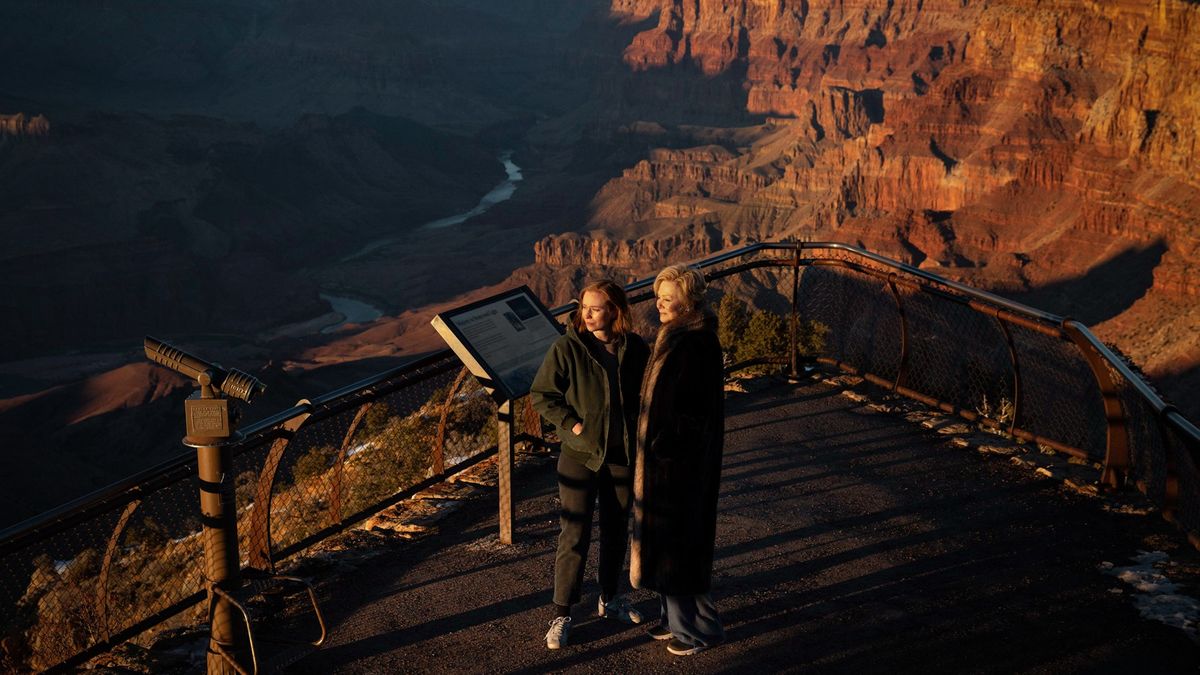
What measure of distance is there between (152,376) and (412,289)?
174ft

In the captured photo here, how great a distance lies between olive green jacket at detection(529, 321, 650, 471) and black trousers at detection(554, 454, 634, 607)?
0.18 meters

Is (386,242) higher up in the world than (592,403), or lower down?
lower down

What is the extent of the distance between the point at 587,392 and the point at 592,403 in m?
0.07

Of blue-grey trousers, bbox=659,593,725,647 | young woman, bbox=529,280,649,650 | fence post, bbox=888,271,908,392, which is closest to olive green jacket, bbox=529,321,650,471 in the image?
young woman, bbox=529,280,649,650

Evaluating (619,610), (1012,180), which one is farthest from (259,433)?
(1012,180)

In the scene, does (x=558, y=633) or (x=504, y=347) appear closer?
(x=558, y=633)

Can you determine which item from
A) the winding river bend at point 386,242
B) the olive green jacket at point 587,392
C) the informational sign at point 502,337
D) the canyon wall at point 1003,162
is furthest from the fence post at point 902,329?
the winding river bend at point 386,242

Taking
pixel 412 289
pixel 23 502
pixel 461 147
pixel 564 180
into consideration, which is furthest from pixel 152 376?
pixel 461 147

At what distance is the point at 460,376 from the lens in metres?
9.76

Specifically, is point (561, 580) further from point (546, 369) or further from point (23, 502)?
point (23, 502)

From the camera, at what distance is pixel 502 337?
28.5 ft

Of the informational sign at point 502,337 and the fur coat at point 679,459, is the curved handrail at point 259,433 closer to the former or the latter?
the informational sign at point 502,337

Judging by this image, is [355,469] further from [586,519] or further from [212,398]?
[212,398]

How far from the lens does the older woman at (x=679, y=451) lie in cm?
666
